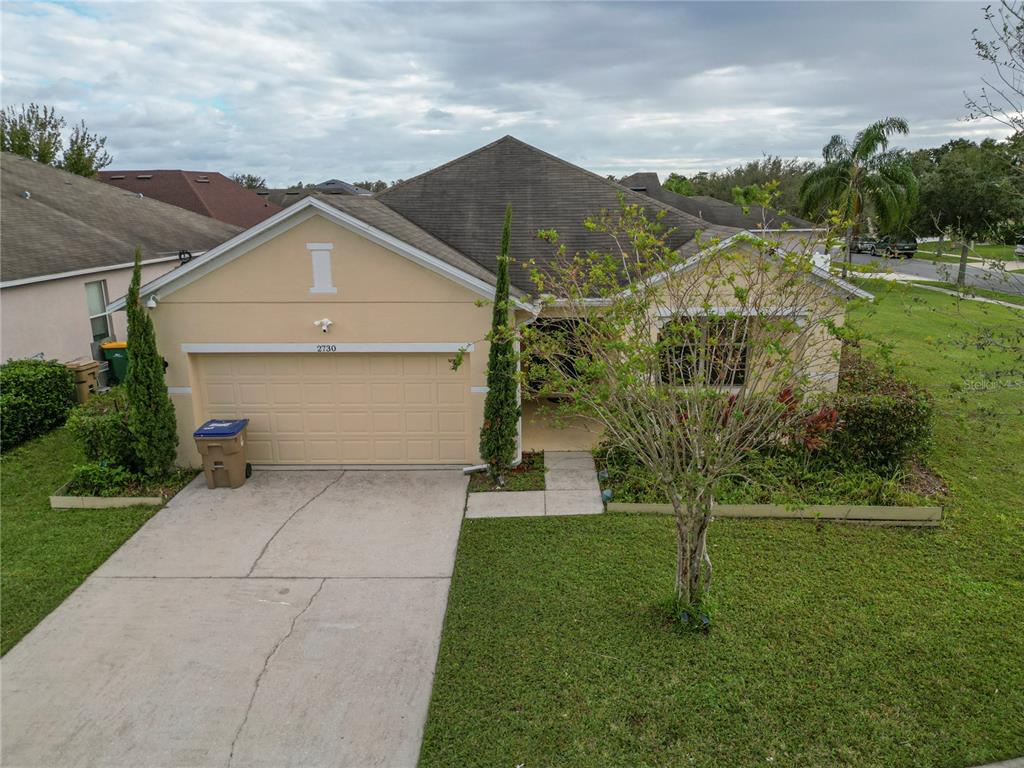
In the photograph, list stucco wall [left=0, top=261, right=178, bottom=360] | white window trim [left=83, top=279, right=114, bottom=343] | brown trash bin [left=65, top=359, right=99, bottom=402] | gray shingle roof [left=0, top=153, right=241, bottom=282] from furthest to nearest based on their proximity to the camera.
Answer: white window trim [left=83, top=279, right=114, bottom=343] → gray shingle roof [left=0, top=153, right=241, bottom=282] → brown trash bin [left=65, top=359, right=99, bottom=402] → stucco wall [left=0, top=261, right=178, bottom=360]

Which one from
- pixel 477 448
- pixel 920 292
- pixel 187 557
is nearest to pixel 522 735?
pixel 187 557

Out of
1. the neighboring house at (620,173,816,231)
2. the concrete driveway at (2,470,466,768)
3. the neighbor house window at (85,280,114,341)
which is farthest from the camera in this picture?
the neighboring house at (620,173,816,231)

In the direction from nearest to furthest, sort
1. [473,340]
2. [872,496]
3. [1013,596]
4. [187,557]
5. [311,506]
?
[1013,596] < [187,557] < [872,496] < [311,506] < [473,340]

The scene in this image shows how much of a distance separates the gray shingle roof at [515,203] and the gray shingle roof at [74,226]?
24.9 ft

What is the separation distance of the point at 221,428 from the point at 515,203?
783 cm

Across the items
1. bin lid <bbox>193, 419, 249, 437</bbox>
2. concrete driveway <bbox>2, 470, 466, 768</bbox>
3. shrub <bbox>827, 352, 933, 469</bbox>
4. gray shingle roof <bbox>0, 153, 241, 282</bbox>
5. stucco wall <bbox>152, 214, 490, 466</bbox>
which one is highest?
gray shingle roof <bbox>0, 153, 241, 282</bbox>

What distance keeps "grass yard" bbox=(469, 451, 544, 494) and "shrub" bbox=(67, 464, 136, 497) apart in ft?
18.1

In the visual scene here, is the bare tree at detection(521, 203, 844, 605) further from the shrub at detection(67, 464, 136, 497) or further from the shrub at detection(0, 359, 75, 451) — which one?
the shrub at detection(0, 359, 75, 451)

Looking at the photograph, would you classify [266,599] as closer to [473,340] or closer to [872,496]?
[473,340]

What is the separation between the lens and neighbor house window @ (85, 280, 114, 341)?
16594 millimetres

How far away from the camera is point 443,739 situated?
573cm

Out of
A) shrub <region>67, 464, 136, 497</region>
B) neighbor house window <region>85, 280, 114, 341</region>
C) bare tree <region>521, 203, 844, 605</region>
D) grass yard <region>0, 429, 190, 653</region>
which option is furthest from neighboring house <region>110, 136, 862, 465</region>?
neighbor house window <region>85, 280, 114, 341</region>

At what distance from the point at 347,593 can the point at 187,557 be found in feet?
8.12

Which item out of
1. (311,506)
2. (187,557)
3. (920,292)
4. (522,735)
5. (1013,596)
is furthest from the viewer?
(920,292)
